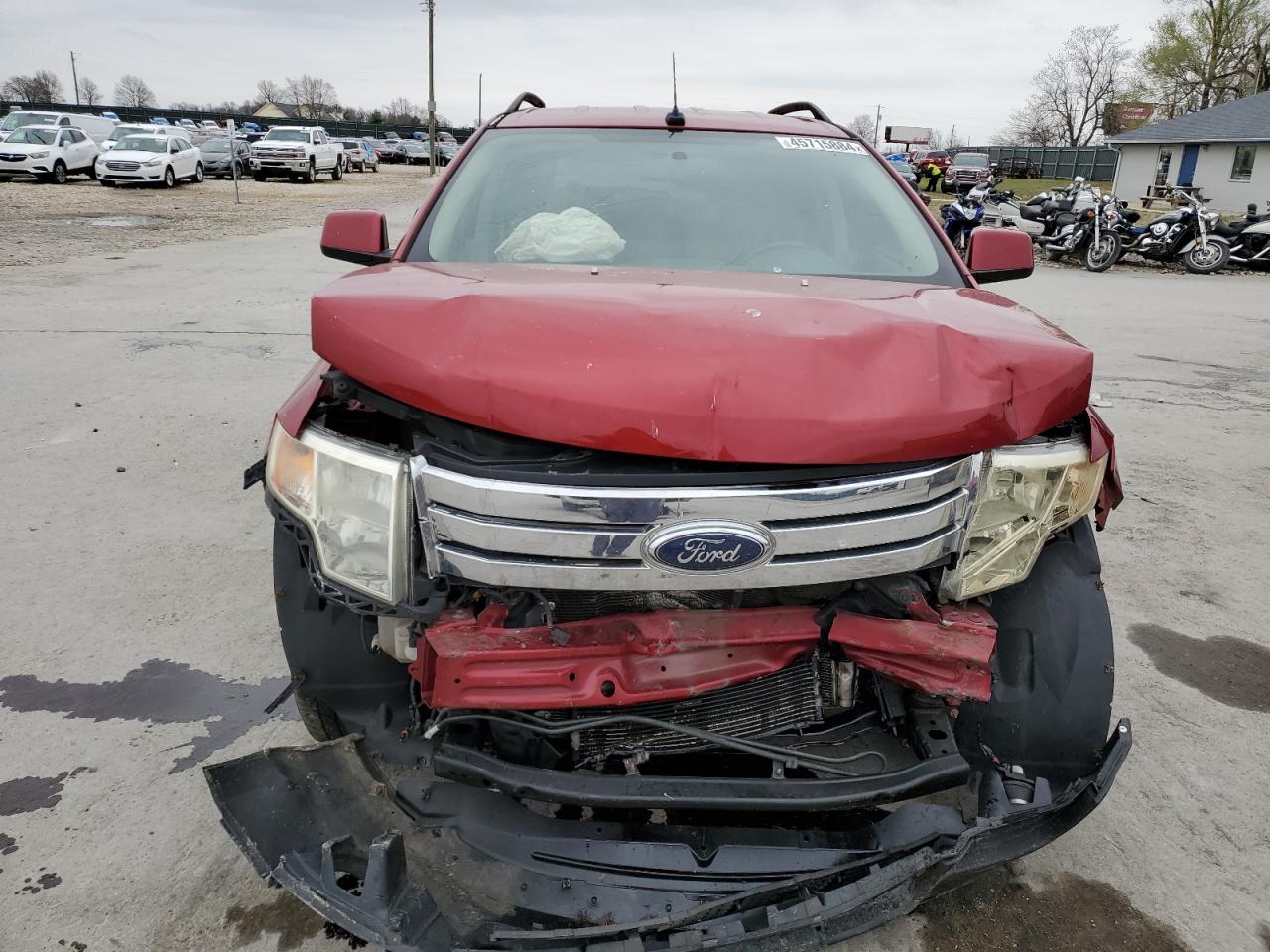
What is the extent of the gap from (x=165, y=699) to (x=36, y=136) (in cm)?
2716

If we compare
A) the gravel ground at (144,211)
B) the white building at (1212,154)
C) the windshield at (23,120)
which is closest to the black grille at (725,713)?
the gravel ground at (144,211)

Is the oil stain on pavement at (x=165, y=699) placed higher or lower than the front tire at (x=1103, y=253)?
lower

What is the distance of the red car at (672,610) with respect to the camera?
1667 millimetres

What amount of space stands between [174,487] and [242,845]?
10.9ft

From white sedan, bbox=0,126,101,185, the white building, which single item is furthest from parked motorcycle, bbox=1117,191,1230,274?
white sedan, bbox=0,126,101,185

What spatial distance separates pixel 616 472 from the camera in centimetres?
170

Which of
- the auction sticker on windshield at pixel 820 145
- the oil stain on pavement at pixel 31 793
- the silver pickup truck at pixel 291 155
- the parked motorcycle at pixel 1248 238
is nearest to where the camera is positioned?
the oil stain on pavement at pixel 31 793

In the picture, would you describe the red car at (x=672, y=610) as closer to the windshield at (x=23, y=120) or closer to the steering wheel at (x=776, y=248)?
the steering wheel at (x=776, y=248)

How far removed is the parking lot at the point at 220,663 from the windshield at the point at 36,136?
20238mm

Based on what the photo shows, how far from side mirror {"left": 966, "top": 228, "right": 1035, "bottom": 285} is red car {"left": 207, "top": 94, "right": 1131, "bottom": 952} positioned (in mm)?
979

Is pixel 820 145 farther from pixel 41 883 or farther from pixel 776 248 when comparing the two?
pixel 41 883

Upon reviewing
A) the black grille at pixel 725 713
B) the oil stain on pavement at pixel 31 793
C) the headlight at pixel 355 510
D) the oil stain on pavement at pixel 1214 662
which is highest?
the headlight at pixel 355 510

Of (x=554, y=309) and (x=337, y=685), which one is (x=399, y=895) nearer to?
(x=337, y=685)

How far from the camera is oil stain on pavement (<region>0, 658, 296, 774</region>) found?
2.87m
